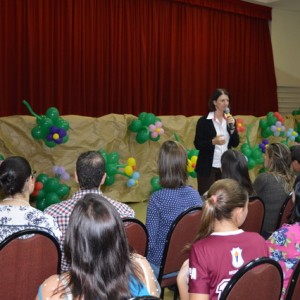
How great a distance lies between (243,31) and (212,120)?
499 cm

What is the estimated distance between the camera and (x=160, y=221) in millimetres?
2561

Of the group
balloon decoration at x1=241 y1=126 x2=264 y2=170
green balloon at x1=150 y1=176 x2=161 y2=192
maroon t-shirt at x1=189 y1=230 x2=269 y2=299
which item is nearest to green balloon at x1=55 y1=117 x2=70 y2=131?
green balloon at x1=150 y1=176 x2=161 y2=192

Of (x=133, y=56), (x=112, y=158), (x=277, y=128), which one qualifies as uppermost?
(x=133, y=56)

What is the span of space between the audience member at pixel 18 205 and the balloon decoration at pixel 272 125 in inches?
222

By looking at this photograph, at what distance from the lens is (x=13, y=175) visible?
86.0 inches

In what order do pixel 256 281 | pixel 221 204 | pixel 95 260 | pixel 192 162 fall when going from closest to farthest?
pixel 95 260, pixel 256 281, pixel 221 204, pixel 192 162

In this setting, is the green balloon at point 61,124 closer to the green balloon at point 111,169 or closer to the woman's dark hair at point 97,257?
the green balloon at point 111,169

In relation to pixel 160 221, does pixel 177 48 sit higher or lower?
A: higher

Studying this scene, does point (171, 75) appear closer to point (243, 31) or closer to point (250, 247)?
point (243, 31)

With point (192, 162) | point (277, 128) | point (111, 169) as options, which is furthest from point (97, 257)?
point (277, 128)

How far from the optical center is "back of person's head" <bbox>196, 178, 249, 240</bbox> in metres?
1.80

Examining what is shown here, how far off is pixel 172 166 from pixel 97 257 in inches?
56.9

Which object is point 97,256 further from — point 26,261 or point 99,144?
point 99,144

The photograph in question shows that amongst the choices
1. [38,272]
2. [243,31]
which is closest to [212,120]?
[38,272]
